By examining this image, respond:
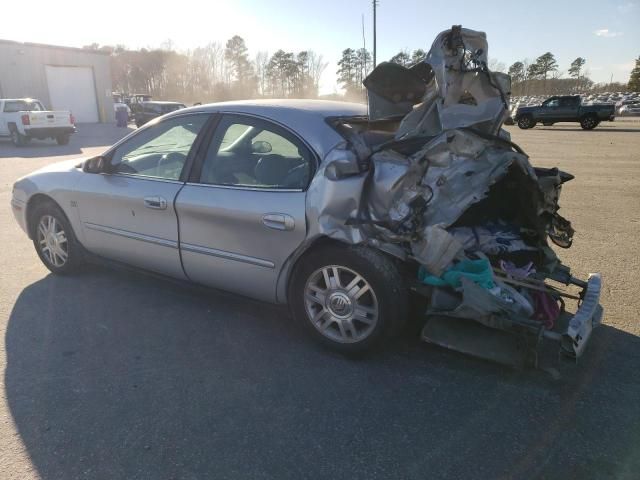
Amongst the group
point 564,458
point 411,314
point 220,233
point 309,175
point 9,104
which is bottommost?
point 564,458

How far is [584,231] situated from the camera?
5.84 m

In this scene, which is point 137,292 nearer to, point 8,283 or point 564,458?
point 8,283

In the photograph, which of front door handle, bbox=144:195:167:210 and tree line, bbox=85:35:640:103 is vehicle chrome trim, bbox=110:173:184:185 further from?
tree line, bbox=85:35:640:103

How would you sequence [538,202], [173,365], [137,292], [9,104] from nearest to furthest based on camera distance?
1. [173,365]
2. [538,202]
3. [137,292]
4. [9,104]

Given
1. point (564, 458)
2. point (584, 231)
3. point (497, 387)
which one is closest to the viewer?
point (564, 458)

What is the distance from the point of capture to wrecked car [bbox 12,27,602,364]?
2.82m

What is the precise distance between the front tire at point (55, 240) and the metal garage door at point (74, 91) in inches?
1198

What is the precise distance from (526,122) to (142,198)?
28280 millimetres

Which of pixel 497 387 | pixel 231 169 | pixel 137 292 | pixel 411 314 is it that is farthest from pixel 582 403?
pixel 137 292

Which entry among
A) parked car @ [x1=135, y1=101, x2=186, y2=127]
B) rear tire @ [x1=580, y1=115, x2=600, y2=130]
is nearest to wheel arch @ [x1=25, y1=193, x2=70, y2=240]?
parked car @ [x1=135, y1=101, x2=186, y2=127]

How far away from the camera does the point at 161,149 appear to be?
3.86 meters

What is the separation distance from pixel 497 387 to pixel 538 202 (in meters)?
1.28

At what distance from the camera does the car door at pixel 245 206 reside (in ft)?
10.0

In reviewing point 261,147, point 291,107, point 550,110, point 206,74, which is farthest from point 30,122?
point 206,74
